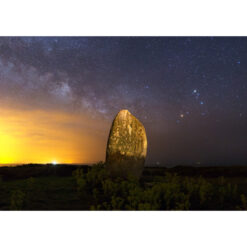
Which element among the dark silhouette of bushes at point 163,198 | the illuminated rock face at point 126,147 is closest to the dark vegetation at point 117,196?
the dark silhouette of bushes at point 163,198

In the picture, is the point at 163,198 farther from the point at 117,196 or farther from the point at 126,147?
the point at 126,147

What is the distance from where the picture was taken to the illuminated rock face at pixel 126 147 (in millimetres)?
8758

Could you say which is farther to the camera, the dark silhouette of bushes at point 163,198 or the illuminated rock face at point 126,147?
the illuminated rock face at point 126,147

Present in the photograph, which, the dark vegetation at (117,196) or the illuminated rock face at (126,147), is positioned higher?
the illuminated rock face at (126,147)

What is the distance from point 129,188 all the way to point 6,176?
20.1 ft

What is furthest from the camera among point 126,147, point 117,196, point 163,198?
point 126,147

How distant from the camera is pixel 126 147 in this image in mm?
8828

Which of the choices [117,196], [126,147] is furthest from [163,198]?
[126,147]

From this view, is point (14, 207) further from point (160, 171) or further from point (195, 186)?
point (160, 171)

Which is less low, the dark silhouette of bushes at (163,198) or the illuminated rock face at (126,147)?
the illuminated rock face at (126,147)

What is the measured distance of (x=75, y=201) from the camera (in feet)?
Answer: 22.9

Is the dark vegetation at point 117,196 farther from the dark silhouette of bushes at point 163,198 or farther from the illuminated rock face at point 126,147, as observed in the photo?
the illuminated rock face at point 126,147

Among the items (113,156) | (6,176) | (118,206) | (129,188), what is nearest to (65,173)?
(6,176)

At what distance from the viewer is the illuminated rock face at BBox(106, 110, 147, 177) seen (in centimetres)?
876
